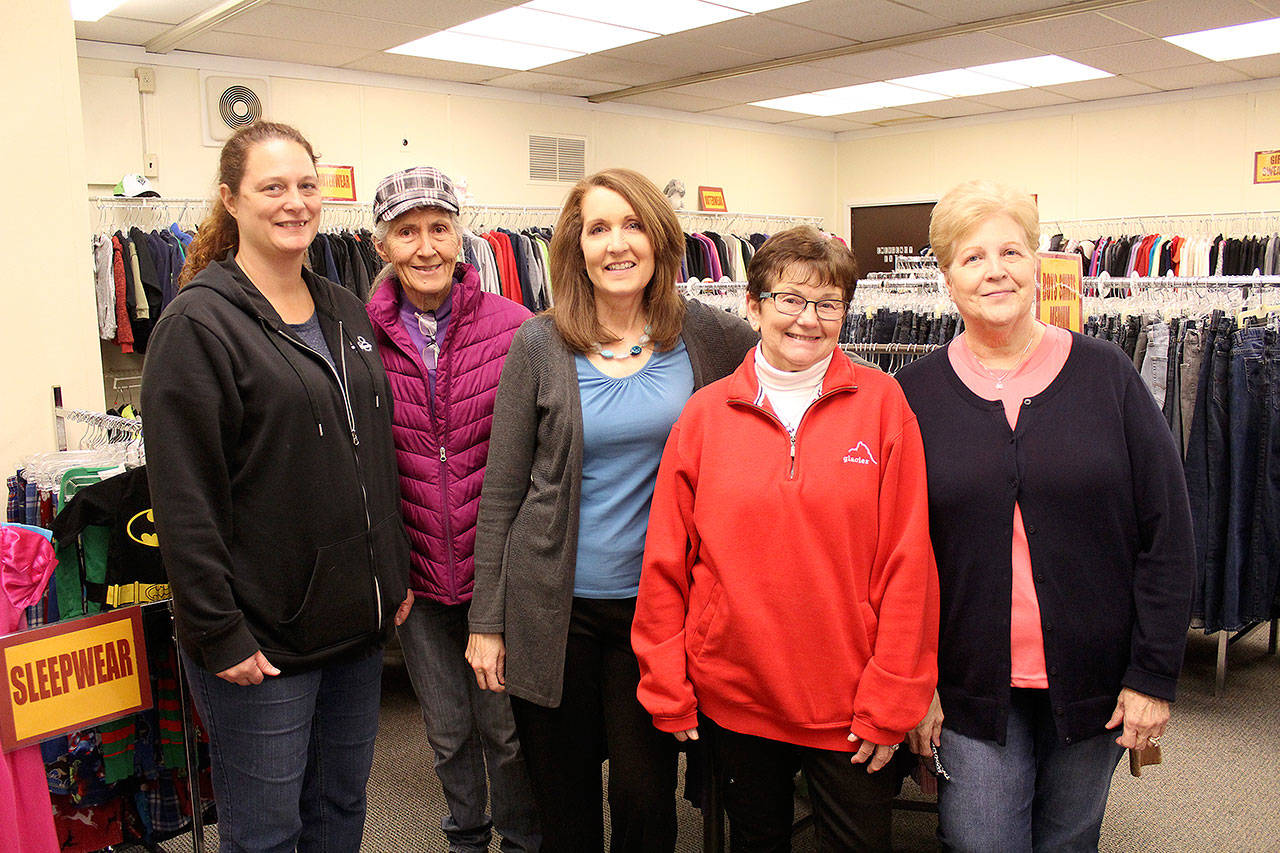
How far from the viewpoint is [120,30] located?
18.1ft

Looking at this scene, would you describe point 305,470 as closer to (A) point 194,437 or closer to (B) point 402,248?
(A) point 194,437

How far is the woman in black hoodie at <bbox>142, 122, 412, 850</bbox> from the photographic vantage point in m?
1.58

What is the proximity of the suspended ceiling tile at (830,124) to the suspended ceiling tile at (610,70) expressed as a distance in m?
2.82

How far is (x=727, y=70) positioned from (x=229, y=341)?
6311 millimetres

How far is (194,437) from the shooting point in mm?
1570

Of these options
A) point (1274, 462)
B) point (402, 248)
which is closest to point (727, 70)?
point (1274, 462)

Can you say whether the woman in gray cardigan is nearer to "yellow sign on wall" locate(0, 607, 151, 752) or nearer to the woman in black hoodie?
the woman in black hoodie

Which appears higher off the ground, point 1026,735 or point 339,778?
point 1026,735

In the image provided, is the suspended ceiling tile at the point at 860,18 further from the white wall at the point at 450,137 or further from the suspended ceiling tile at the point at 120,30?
the suspended ceiling tile at the point at 120,30

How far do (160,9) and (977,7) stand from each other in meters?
4.60

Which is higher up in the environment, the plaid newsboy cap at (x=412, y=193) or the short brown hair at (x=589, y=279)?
the plaid newsboy cap at (x=412, y=193)

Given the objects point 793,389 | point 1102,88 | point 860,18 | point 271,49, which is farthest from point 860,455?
point 1102,88

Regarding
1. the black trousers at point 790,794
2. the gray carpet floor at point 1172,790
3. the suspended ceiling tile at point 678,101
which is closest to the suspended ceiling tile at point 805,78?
the suspended ceiling tile at point 678,101

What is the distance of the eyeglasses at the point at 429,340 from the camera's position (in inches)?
84.6
